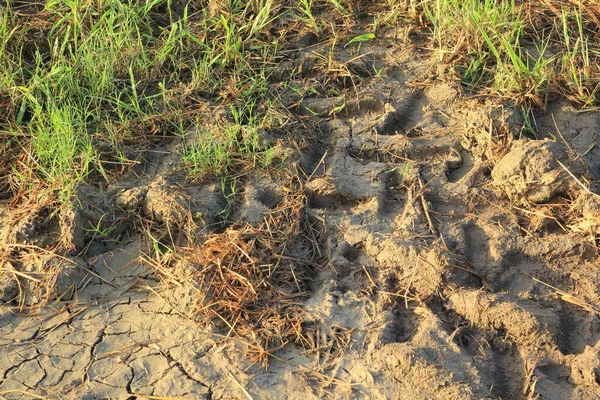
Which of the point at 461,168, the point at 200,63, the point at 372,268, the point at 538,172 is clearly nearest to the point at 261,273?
the point at 372,268

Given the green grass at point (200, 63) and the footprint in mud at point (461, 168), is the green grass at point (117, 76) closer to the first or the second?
the green grass at point (200, 63)

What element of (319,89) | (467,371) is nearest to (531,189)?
(467,371)

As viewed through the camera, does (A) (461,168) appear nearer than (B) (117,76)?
Yes

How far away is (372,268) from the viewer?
9.50ft

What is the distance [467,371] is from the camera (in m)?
2.52

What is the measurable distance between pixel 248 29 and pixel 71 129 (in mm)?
1004

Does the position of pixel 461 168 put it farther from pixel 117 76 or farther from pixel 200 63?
pixel 117 76

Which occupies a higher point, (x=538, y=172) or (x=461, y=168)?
(x=538, y=172)

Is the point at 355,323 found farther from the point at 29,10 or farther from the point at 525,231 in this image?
the point at 29,10

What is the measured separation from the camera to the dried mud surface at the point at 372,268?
2.59 m

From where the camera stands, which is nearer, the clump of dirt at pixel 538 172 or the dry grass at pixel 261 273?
the dry grass at pixel 261 273

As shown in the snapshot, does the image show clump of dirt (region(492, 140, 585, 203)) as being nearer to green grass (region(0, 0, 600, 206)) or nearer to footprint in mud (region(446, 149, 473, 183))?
footprint in mud (region(446, 149, 473, 183))

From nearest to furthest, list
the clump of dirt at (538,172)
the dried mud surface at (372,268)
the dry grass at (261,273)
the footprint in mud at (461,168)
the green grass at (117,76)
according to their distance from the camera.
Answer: the dried mud surface at (372,268)
the dry grass at (261,273)
the clump of dirt at (538,172)
the footprint in mud at (461,168)
the green grass at (117,76)

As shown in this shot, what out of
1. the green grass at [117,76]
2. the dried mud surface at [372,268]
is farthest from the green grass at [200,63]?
the dried mud surface at [372,268]
